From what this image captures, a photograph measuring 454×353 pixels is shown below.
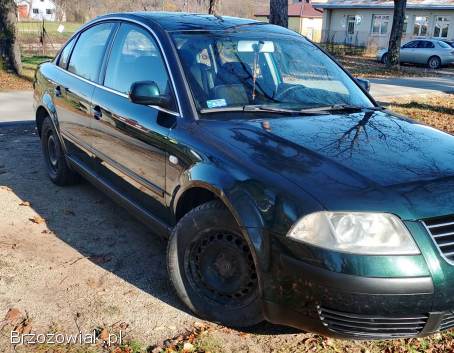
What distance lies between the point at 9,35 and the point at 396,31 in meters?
17.1

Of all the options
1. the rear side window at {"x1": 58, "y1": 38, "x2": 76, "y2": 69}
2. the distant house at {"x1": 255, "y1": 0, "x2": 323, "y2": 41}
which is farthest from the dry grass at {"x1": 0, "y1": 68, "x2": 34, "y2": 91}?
the distant house at {"x1": 255, "y1": 0, "x2": 323, "y2": 41}

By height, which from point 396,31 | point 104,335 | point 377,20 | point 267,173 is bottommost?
point 104,335

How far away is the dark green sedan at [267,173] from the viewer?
2.41 m

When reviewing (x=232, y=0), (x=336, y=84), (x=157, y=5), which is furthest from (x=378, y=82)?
(x=232, y=0)

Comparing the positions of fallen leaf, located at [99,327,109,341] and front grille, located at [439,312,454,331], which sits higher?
front grille, located at [439,312,454,331]

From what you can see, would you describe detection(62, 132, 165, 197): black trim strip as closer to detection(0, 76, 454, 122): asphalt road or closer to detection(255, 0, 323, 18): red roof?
detection(0, 76, 454, 122): asphalt road

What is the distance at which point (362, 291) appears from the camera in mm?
2361

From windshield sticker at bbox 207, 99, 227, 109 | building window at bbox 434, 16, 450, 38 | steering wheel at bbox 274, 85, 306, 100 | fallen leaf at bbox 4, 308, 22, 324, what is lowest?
fallen leaf at bbox 4, 308, 22, 324

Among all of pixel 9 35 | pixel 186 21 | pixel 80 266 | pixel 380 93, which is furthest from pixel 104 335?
pixel 380 93

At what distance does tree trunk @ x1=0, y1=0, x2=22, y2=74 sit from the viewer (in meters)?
13.4

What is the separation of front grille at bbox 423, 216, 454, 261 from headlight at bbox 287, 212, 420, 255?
0.43 ft

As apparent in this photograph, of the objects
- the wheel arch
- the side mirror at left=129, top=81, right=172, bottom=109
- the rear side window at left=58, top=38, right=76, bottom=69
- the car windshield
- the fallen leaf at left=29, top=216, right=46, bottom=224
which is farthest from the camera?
the rear side window at left=58, top=38, right=76, bottom=69

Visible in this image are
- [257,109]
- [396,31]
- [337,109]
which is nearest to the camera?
[257,109]

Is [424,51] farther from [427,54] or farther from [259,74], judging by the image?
[259,74]
